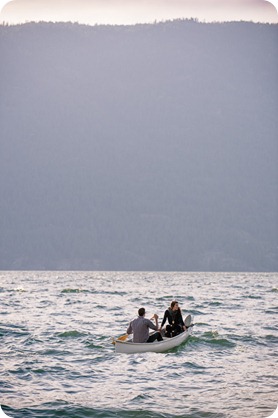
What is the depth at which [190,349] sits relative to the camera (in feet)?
82.6

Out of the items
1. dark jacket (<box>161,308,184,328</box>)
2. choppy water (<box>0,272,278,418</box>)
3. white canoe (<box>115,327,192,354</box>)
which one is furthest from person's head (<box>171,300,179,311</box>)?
choppy water (<box>0,272,278,418</box>)

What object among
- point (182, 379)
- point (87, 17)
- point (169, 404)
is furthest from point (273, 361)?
point (87, 17)

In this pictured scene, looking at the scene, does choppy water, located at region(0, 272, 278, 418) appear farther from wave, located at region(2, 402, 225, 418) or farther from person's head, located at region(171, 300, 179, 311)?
person's head, located at region(171, 300, 179, 311)

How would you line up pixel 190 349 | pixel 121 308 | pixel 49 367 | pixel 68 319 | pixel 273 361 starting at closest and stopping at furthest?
pixel 49 367
pixel 273 361
pixel 190 349
pixel 68 319
pixel 121 308

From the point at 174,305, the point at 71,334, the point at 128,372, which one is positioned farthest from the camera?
the point at 71,334

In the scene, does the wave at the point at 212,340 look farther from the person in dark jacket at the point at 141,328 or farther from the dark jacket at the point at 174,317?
the person in dark jacket at the point at 141,328

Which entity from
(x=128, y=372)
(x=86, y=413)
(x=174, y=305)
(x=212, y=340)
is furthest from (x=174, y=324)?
(x=86, y=413)

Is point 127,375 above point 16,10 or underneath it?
underneath

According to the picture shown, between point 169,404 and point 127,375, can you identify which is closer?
point 169,404

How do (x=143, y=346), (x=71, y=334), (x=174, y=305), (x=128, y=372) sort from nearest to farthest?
1. (x=128, y=372)
2. (x=143, y=346)
3. (x=174, y=305)
4. (x=71, y=334)

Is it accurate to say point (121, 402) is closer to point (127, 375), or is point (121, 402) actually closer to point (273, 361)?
point (127, 375)

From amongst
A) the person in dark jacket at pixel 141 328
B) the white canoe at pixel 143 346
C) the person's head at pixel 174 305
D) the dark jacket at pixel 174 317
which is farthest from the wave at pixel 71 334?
the person's head at pixel 174 305

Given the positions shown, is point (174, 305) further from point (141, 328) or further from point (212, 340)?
point (212, 340)

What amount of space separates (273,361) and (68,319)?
1618 centimetres
